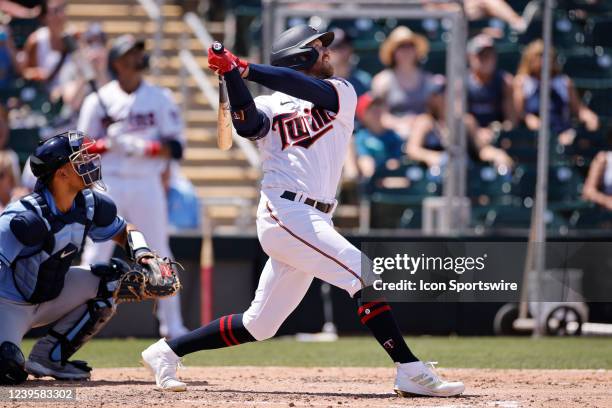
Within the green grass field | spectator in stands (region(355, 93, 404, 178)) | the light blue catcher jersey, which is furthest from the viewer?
spectator in stands (region(355, 93, 404, 178))

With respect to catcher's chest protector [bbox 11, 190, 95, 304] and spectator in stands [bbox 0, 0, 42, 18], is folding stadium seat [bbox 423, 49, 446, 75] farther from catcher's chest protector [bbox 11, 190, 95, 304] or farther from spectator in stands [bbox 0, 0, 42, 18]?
catcher's chest protector [bbox 11, 190, 95, 304]

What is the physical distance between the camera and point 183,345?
5.84 m

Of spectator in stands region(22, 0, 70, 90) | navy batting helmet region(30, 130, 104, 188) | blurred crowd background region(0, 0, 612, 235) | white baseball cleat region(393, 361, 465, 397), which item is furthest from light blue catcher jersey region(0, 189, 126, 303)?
spectator in stands region(22, 0, 70, 90)

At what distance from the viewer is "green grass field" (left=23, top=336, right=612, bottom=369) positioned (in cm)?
760

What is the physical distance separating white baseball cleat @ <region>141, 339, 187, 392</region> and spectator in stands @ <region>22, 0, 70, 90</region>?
6.11 m

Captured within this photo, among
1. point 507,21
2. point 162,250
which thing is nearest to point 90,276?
point 162,250

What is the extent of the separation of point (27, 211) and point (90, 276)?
628 mm

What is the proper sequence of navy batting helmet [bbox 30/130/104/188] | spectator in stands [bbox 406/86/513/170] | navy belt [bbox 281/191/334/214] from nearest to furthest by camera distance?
navy belt [bbox 281/191/334/214]
navy batting helmet [bbox 30/130/104/188]
spectator in stands [bbox 406/86/513/170]

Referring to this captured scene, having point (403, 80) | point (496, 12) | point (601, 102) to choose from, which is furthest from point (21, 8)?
point (601, 102)

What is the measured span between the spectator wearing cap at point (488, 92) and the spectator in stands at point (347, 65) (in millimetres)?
1008

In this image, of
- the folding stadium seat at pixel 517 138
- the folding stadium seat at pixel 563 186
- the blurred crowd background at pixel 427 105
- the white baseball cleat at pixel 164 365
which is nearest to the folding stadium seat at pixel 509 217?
the blurred crowd background at pixel 427 105

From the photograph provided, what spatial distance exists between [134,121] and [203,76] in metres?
3.25

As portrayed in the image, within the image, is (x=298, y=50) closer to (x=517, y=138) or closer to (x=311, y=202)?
(x=311, y=202)

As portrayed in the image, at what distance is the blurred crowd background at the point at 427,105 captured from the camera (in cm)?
1041
